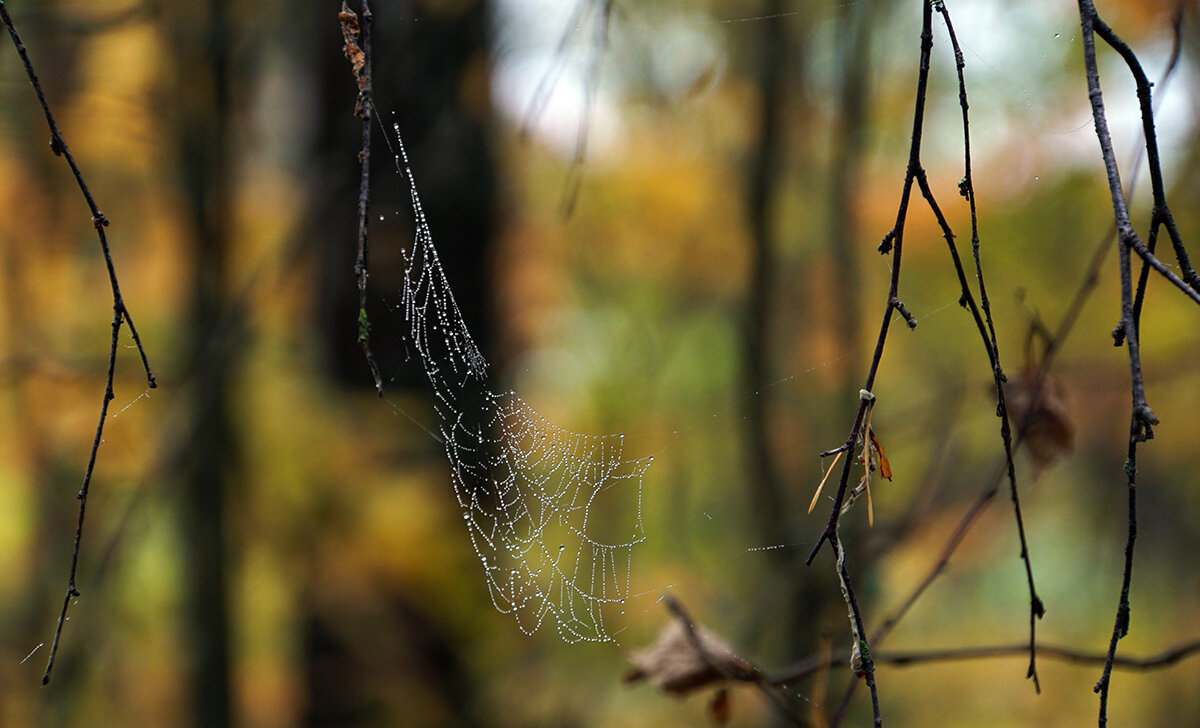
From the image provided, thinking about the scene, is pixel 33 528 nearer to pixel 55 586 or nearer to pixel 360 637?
pixel 55 586

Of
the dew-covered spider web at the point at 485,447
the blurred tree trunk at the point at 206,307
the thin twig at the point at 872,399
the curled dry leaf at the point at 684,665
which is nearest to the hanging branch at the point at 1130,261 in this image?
the thin twig at the point at 872,399

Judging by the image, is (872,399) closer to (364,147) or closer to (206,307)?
(364,147)

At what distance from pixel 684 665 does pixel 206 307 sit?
7.39 ft

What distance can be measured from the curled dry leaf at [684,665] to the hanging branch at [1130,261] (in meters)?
0.74

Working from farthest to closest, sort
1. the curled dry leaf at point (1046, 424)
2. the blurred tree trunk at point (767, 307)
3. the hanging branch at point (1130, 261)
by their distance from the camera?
the blurred tree trunk at point (767, 307)
the curled dry leaf at point (1046, 424)
the hanging branch at point (1130, 261)

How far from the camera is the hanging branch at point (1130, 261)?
1.81 feet

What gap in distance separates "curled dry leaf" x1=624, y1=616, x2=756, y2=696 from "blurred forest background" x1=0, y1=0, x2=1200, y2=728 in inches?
9.7

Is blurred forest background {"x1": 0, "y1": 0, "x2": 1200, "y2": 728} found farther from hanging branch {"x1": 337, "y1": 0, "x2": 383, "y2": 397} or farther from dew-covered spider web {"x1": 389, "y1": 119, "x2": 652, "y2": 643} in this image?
hanging branch {"x1": 337, "y1": 0, "x2": 383, "y2": 397}

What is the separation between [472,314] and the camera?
9.24 ft

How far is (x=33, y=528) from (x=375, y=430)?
9.08ft

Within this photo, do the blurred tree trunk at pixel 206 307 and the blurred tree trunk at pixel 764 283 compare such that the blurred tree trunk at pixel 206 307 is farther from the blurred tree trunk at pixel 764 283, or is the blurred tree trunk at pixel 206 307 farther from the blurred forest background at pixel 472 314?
the blurred tree trunk at pixel 764 283

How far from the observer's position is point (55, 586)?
3.94m

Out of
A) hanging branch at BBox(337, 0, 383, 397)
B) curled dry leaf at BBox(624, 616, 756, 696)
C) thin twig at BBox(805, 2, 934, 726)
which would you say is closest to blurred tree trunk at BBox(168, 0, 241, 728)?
curled dry leaf at BBox(624, 616, 756, 696)

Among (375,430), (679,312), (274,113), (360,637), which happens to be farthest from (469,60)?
(679,312)
